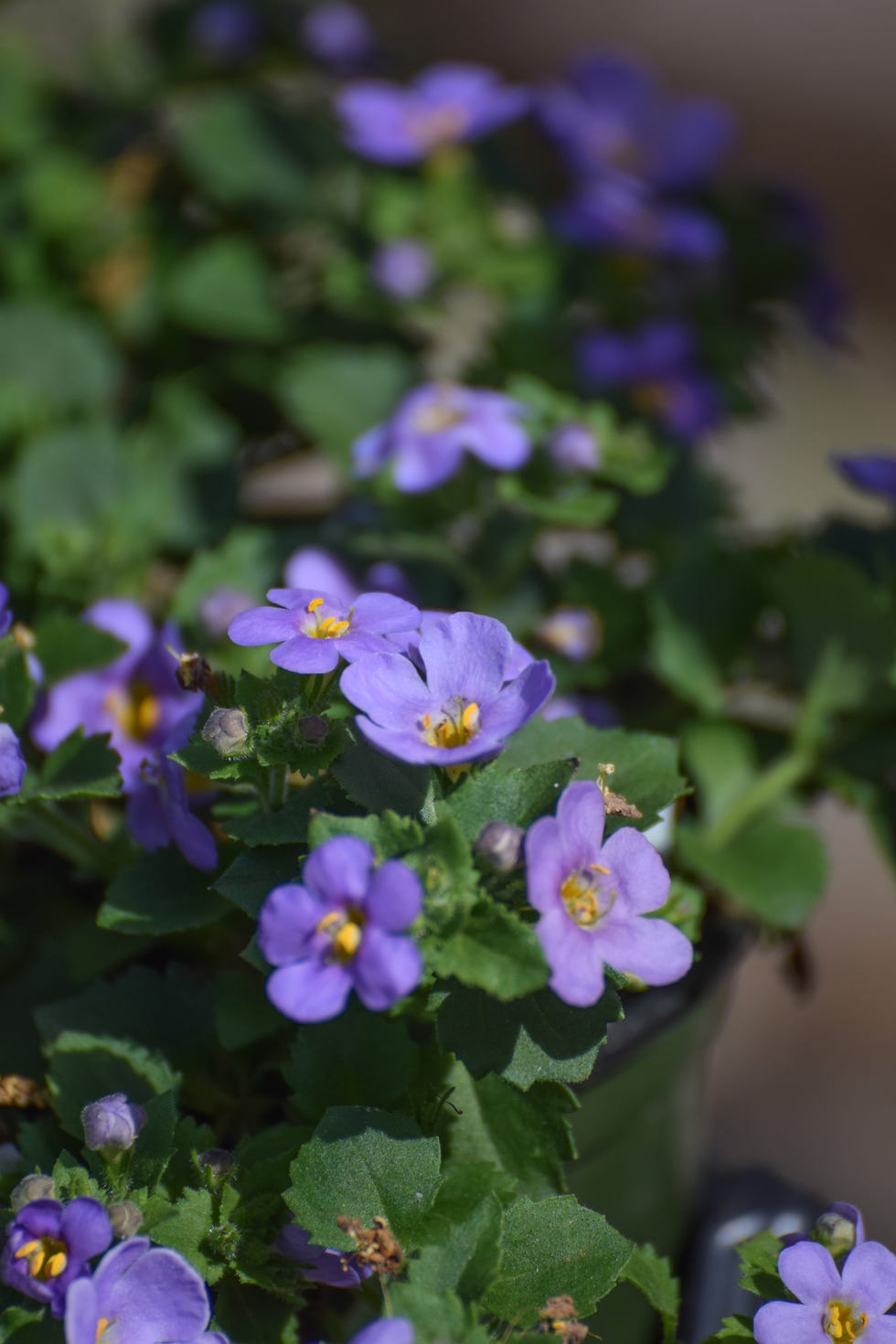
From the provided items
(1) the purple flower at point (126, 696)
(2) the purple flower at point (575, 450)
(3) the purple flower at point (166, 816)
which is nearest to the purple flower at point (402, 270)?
(2) the purple flower at point (575, 450)

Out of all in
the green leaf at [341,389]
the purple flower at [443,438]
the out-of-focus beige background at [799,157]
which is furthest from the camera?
the out-of-focus beige background at [799,157]

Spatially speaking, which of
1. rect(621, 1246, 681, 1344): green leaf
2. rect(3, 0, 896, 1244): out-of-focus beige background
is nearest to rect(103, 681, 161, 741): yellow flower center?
rect(621, 1246, 681, 1344): green leaf

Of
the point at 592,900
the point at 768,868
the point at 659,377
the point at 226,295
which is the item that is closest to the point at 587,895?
the point at 592,900

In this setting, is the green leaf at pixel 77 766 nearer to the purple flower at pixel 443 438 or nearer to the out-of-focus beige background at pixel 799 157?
the purple flower at pixel 443 438

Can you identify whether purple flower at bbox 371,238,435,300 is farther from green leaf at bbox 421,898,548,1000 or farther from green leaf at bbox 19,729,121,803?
green leaf at bbox 421,898,548,1000

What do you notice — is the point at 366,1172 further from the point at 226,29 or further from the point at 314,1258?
the point at 226,29

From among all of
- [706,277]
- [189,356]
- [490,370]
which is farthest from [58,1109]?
[706,277]
